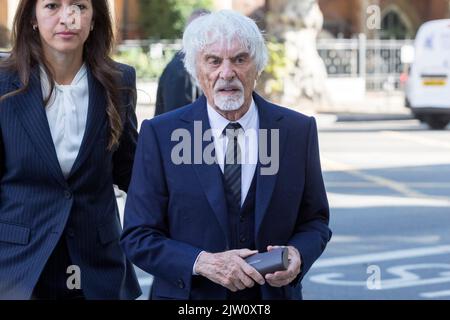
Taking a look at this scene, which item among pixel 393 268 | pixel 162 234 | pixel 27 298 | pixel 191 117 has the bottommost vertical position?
Answer: pixel 393 268

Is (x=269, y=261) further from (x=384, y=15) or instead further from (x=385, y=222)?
(x=384, y=15)

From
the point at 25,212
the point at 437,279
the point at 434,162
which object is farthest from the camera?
the point at 434,162

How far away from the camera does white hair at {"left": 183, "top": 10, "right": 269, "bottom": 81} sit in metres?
3.65

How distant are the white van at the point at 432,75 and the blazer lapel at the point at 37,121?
67.2ft

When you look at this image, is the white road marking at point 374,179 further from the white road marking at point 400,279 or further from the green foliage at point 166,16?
the green foliage at point 166,16

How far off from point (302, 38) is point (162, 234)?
25.3 meters

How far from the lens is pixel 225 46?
12.0ft

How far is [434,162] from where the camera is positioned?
17547 millimetres

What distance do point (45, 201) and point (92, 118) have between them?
0.37 meters

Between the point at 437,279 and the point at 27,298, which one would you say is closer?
the point at 27,298

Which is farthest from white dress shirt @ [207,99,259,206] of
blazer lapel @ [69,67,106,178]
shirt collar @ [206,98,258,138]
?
blazer lapel @ [69,67,106,178]

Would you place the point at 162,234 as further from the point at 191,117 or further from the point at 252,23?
the point at 252,23

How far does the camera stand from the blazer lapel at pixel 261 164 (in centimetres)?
367
